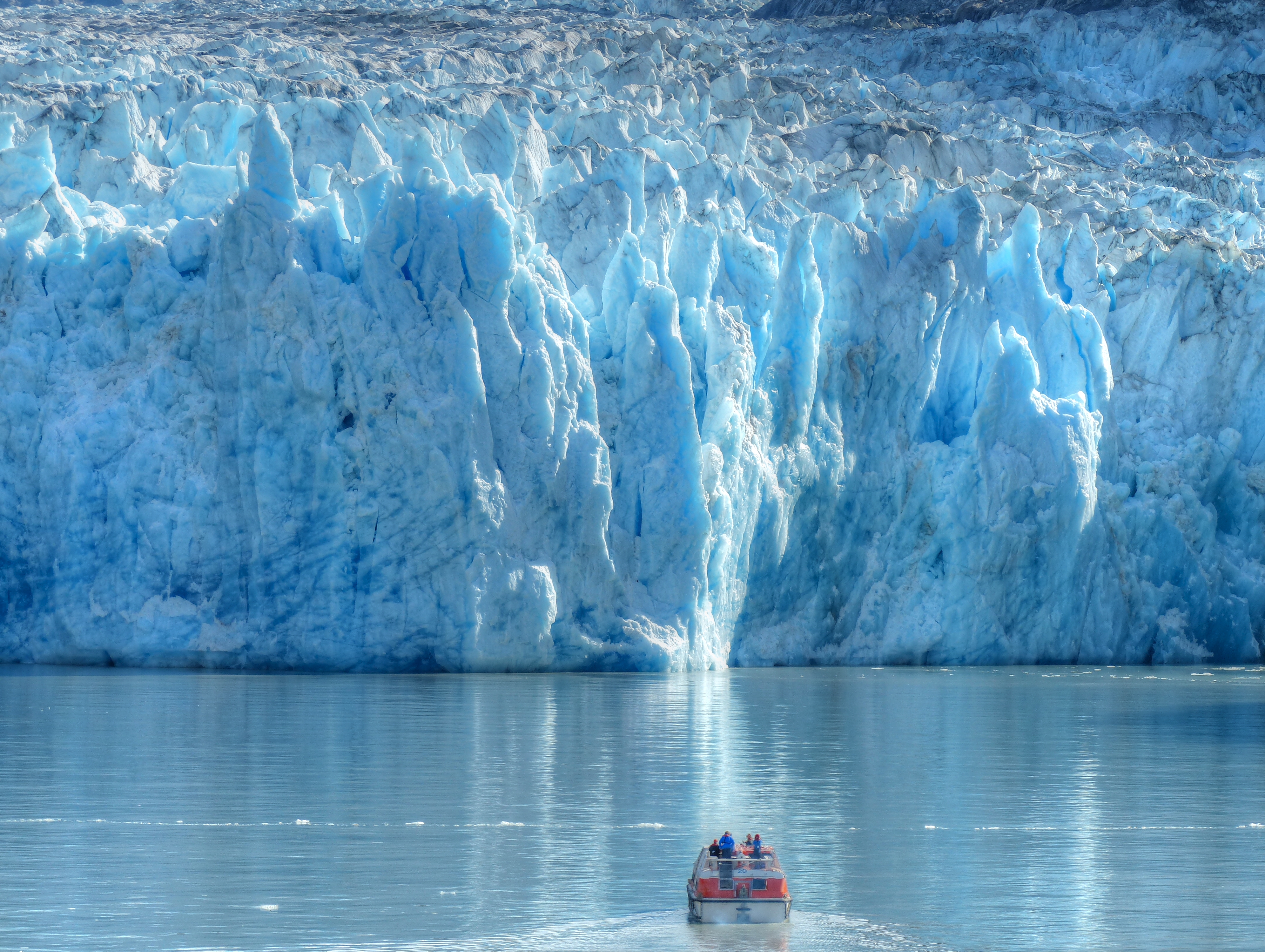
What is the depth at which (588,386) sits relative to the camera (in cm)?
3653

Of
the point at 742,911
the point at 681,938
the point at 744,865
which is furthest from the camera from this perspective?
the point at 744,865

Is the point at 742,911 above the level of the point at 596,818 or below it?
below

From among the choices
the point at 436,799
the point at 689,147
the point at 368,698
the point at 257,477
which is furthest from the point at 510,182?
the point at 436,799

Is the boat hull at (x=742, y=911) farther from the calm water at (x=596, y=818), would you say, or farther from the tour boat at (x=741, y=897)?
the calm water at (x=596, y=818)

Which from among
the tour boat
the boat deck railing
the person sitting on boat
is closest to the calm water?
the tour boat

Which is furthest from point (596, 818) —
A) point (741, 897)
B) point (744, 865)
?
point (741, 897)

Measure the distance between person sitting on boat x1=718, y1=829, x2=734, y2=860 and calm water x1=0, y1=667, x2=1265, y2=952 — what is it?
1.88 feet

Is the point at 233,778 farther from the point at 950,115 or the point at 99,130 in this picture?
the point at 950,115

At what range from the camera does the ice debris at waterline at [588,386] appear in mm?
35438

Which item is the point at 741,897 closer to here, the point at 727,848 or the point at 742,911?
the point at 742,911

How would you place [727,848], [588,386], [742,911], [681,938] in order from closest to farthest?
[681,938] → [742,911] → [727,848] → [588,386]

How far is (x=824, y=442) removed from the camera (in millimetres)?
40656

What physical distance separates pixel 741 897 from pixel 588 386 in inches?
887

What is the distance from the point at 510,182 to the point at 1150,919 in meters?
28.7
